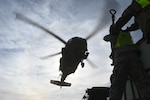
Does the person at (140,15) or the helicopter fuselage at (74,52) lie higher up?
the helicopter fuselage at (74,52)

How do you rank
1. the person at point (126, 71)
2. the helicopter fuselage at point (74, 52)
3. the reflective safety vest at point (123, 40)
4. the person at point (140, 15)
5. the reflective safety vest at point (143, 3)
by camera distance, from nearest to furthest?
the person at point (140, 15) < the reflective safety vest at point (143, 3) < the person at point (126, 71) < the reflective safety vest at point (123, 40) < the helicopter fuselage at point (74, 52)

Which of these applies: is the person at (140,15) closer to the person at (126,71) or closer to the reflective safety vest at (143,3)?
the reflective safety vest at (143,3)

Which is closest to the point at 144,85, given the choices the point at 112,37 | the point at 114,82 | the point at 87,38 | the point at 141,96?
the point at 141,96

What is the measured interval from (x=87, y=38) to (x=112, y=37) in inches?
435

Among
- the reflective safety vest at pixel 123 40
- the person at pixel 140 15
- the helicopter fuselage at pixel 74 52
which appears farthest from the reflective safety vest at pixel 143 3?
the helicopter fuselage at pixel 74 52

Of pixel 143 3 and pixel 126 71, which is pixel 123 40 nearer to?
pixel 126 71

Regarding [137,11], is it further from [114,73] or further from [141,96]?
[141,96]

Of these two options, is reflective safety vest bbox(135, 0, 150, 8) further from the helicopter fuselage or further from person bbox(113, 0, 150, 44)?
the helicopter fuselage

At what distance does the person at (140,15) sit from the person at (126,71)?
0.47 metres

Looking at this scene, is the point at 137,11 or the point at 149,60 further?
the point at 149,60

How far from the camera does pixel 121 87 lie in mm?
4812

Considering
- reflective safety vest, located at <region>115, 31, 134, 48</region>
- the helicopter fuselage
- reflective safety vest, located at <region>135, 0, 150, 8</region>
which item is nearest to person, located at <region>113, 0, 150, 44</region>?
reflective safety vest, located at <region>135, 0, 150, 8</region>

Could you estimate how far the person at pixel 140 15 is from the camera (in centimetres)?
424

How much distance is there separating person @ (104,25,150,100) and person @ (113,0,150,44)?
469 millimetres
